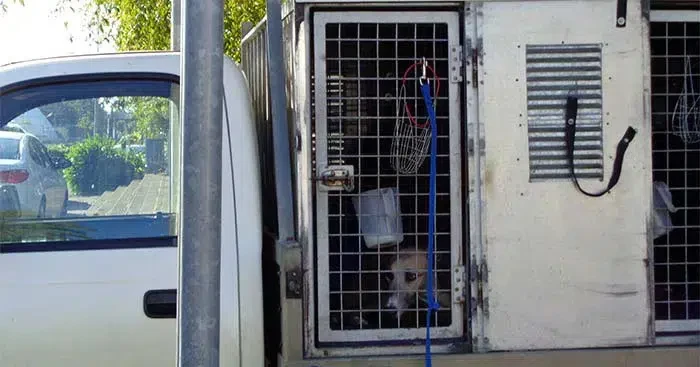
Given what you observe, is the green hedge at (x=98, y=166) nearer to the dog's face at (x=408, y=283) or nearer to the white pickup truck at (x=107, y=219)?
the white pickup truck at (x=107, y=219)

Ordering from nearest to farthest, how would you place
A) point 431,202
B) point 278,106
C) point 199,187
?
point 199,187, point 431,202, point 278,106

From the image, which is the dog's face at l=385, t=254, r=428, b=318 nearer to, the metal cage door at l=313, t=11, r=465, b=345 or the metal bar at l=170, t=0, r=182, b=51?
the metal cage door at l=313, t=11, r=465, b=345

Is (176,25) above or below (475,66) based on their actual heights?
above

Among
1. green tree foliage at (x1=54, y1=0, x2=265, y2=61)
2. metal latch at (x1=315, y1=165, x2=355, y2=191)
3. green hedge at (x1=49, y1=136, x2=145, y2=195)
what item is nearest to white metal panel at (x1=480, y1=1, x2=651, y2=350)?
metal latch at (x1=315, y1=165, x2=355, y2=191)

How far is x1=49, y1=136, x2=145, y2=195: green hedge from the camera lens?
377 cm

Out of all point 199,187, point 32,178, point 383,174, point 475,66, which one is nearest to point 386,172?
point 383,174

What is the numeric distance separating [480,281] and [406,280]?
0.31 m

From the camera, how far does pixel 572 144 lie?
3.64m

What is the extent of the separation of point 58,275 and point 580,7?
2.10m

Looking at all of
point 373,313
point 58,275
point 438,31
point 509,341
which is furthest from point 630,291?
point 58,275

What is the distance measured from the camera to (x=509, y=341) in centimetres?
360

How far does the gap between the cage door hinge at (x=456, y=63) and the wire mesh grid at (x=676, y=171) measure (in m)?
0.83

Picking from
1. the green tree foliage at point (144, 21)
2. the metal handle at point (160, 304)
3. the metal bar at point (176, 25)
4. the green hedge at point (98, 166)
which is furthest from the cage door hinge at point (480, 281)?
the green tree foliage at point (144, 21)

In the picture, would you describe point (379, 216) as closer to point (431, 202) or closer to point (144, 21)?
point (431, 202)
